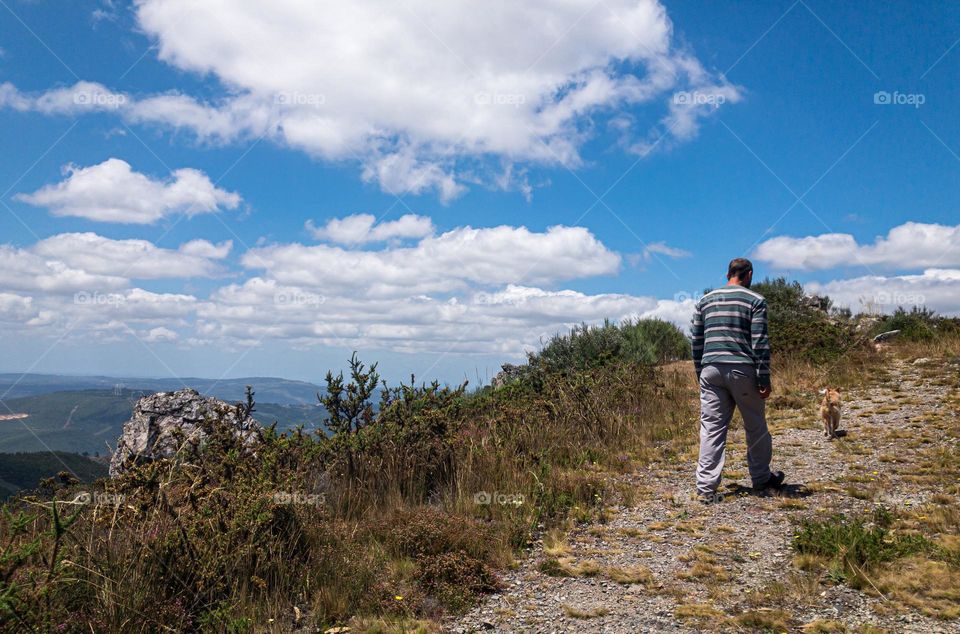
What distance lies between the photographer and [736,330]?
20.7 ft

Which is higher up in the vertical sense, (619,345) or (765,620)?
(619,345)

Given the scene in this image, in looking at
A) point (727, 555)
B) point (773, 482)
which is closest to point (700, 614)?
point (727, 555)

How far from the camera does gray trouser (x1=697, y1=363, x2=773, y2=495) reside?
20.7 ft

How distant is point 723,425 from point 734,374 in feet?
2.01

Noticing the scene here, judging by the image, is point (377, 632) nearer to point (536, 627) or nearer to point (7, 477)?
point (536, 627)

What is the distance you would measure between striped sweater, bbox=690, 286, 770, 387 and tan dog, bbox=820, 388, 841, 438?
3.17 metres

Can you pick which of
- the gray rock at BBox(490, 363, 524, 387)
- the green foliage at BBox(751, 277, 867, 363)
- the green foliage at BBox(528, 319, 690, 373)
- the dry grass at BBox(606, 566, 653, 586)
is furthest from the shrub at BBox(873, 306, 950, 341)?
the dry grass at BBox(606, 566, 653, 586)

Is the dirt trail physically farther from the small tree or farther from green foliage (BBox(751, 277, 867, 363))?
green foliage (BBox(751, 277, 867, 363))

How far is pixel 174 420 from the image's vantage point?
1201 centimetres

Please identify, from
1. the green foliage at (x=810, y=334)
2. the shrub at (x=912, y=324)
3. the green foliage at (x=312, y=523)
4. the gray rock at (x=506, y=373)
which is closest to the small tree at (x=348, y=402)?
the green foliage at (x=312, y=523)

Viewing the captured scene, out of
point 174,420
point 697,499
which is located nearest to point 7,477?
point 174,420

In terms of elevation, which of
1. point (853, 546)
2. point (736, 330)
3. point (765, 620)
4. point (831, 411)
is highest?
point (736, 330)

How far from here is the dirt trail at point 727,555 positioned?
152 inches

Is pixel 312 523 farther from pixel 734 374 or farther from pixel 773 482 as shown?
pixel 773 482
